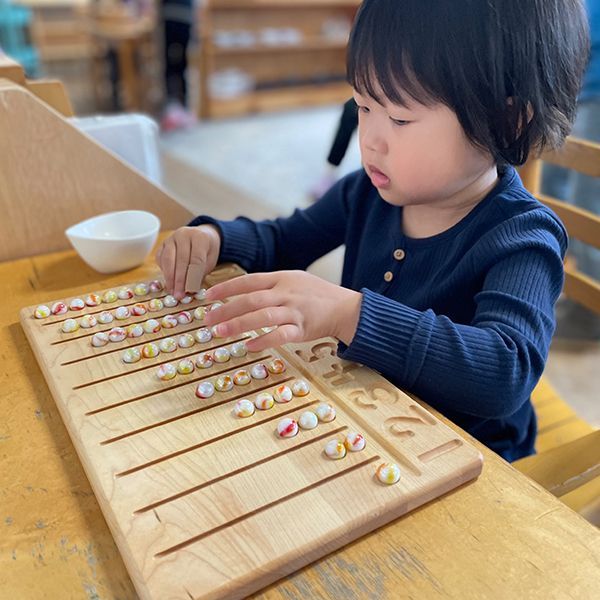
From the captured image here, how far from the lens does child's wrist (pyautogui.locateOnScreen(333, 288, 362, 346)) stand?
62cm

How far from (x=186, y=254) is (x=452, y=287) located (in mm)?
340

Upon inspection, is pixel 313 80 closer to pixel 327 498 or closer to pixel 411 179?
pixel 411 179

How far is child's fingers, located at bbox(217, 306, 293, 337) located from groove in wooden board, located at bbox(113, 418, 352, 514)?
0.10 meters

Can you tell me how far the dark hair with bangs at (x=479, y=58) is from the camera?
2.04ft

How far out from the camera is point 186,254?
0.80m

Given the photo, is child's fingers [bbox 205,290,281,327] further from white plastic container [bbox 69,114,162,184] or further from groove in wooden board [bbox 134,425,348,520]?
white plastic container [bbox 69,114,162,184]

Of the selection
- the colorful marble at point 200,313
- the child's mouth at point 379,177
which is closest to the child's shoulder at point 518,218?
the child's mouth at point 379,177

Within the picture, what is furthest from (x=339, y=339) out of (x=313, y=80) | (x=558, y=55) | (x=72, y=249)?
(x=313, y=80)

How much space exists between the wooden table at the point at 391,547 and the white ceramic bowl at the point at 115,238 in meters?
0.34

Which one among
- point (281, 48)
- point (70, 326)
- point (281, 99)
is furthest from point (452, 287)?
point (281, 48)

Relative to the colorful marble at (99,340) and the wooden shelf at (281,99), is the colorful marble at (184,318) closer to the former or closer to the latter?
the colorful marble at (99,340)

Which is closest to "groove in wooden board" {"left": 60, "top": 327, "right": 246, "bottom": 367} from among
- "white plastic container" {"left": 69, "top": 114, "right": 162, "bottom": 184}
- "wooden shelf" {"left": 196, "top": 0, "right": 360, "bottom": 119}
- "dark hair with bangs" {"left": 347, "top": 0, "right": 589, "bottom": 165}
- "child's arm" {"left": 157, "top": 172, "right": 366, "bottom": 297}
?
"child's arm" {"left": 157, "top": 172, "right": 366, "bottom": 297}

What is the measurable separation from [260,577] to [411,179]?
0.47 meters

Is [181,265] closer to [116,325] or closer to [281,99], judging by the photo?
[116,325]
